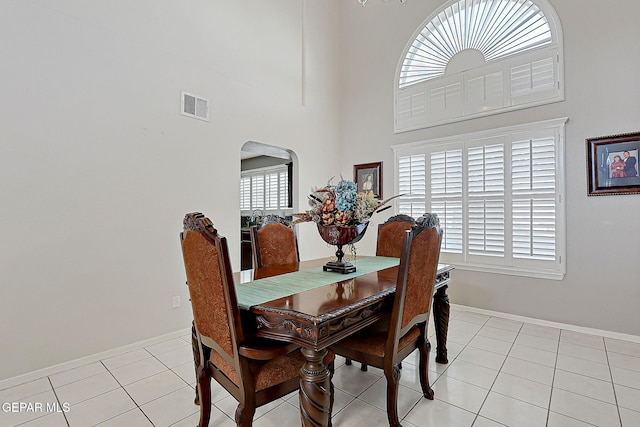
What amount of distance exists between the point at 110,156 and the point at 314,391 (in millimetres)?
2599

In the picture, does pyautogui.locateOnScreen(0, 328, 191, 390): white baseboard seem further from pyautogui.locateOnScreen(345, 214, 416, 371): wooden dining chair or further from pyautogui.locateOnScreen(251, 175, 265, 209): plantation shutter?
pyautogui.locateOnScreen(251, 175, 265, 209): plantation shutter

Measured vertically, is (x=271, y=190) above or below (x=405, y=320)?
above

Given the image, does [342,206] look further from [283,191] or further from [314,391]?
[283,191]

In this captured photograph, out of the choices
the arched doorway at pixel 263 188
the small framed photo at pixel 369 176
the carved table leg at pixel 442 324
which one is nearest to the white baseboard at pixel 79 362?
the carved table leg at pixel 442 324

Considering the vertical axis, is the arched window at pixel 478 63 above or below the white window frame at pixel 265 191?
above

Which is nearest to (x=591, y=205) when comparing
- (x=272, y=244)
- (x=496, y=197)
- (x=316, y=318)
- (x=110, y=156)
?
(x=496, y=197)

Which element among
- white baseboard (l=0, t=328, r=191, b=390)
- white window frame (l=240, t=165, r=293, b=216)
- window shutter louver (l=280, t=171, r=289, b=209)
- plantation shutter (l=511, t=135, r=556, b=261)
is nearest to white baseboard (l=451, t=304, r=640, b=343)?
plantation shutter (l=511, t=135, r=556, b=261)

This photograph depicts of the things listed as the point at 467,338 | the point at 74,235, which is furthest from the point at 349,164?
the point at 74,235

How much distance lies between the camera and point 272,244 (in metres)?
2.67

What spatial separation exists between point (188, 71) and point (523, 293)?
4409 mm

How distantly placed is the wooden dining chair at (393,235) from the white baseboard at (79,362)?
7.28 ft

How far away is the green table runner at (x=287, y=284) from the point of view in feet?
5.04

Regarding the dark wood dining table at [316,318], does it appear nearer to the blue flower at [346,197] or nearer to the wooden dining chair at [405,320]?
the wooden dining chair at [405,320]

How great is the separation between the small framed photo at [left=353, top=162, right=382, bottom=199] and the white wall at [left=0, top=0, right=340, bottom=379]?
172 centimetres
